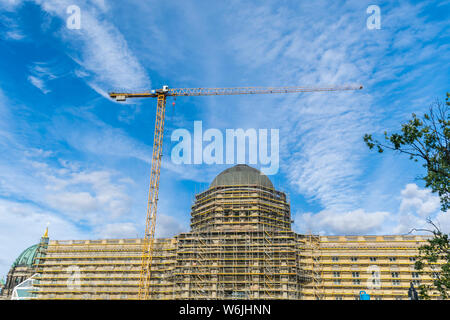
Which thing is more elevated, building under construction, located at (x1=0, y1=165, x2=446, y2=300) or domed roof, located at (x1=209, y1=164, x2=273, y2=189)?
domed roof, located at (x1=209, y1=164, x2=273, y2=189)

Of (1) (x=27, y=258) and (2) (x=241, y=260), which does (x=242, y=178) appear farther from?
(1) (x=27, y=258)

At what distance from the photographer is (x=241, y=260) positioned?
226ft

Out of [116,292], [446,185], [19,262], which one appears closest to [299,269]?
[116,292]

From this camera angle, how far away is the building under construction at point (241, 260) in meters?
67.1

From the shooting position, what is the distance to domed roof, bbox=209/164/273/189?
3263 inches

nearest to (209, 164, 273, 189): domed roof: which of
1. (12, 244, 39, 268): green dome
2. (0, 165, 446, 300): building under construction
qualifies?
(0, 165, 446, 300): building under construction

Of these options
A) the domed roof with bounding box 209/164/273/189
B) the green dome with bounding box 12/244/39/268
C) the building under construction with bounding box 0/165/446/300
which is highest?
the domed roof with bounding box 209/164/273/189

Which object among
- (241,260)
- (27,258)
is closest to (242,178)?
(241,260)

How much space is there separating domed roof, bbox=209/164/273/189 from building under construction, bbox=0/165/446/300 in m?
0.25

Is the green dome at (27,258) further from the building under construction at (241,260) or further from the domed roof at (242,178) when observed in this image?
the domed roof at (242,178)

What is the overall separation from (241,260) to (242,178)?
21471 millimetres

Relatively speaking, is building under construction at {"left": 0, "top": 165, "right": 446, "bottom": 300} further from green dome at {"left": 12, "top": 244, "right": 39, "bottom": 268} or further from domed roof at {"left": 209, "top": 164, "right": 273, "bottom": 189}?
green dome at {"left": 12, "top": 244, "right": 39, "bottom": 268}

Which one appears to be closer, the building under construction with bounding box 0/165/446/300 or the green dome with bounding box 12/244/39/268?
the building under construction with bounding box 0/165/446/300

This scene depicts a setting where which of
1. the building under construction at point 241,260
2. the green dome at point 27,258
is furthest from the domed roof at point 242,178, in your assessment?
the green dome at point 27,258
